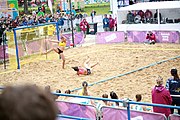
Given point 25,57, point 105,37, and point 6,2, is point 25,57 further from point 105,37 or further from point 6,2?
point 6,2

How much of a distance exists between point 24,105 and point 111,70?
14.2 m

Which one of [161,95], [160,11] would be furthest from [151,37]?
[161,95]

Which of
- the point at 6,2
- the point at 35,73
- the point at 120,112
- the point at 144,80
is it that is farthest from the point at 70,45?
the point at 120,112

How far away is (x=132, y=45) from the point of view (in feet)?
71.5

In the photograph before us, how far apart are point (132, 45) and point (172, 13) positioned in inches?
213

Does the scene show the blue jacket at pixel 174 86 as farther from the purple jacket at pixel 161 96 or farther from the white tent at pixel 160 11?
the white tent at pixel 160 11

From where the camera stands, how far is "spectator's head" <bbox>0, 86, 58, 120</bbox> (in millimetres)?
1162

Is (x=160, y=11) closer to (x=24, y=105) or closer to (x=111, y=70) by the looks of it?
(x=111, y=70)

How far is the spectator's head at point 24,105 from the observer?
1.16 m

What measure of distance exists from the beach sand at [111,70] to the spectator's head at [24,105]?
9.51m

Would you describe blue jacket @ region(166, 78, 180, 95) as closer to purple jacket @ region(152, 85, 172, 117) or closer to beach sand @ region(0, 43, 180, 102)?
purple jacket @ region(152, 85, 172, 117)

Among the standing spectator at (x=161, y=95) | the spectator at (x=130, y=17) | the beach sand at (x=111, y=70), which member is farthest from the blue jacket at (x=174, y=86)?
the spectator at (x=130, y=17)

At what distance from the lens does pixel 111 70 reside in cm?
1529

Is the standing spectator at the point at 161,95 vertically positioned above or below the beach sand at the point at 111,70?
above
